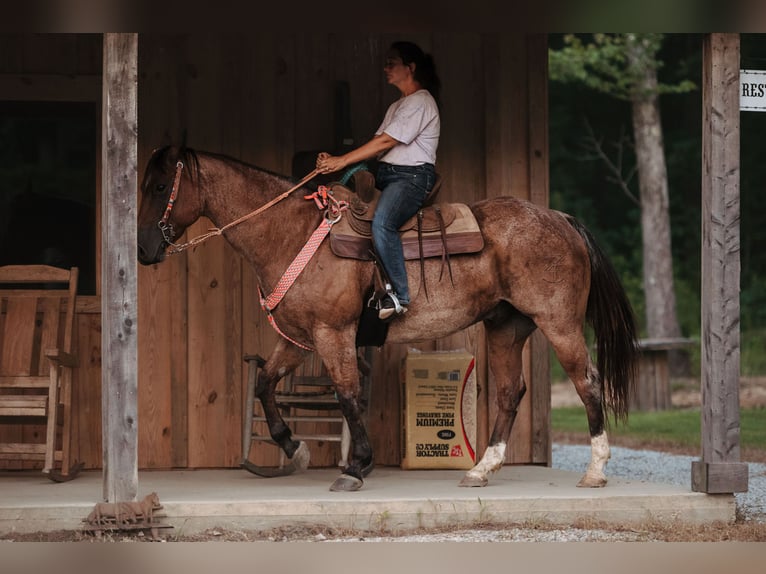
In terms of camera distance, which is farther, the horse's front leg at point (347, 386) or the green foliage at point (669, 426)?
the green foliage at point (669, 426)

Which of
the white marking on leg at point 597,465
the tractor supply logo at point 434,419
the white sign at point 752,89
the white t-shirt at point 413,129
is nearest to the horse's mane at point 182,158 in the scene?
the white t-shirt at point 413,129

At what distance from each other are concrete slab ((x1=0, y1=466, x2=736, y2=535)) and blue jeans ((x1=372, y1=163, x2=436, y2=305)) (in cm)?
117

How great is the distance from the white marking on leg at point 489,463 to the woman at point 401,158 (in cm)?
101

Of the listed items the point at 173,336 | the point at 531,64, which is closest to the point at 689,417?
the point at 531,64

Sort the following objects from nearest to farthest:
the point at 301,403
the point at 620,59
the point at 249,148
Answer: the point at 301,403, the point at 249,148, the point at 620,59

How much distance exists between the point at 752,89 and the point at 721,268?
40.3 inches

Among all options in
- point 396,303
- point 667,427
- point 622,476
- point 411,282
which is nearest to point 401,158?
point 411,282

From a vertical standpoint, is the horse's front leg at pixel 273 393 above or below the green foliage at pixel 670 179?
below

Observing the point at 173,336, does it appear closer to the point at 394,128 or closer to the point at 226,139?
the point at 226,139

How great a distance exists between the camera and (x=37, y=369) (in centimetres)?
833

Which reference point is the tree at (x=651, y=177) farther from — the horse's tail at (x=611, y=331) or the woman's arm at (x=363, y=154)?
the woman's arm at (x=363, y=154)

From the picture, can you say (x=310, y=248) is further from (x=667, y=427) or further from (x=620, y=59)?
(x=620, y=59)

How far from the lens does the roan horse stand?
7.41 metres

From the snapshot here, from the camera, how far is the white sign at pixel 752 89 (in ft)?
24.0
